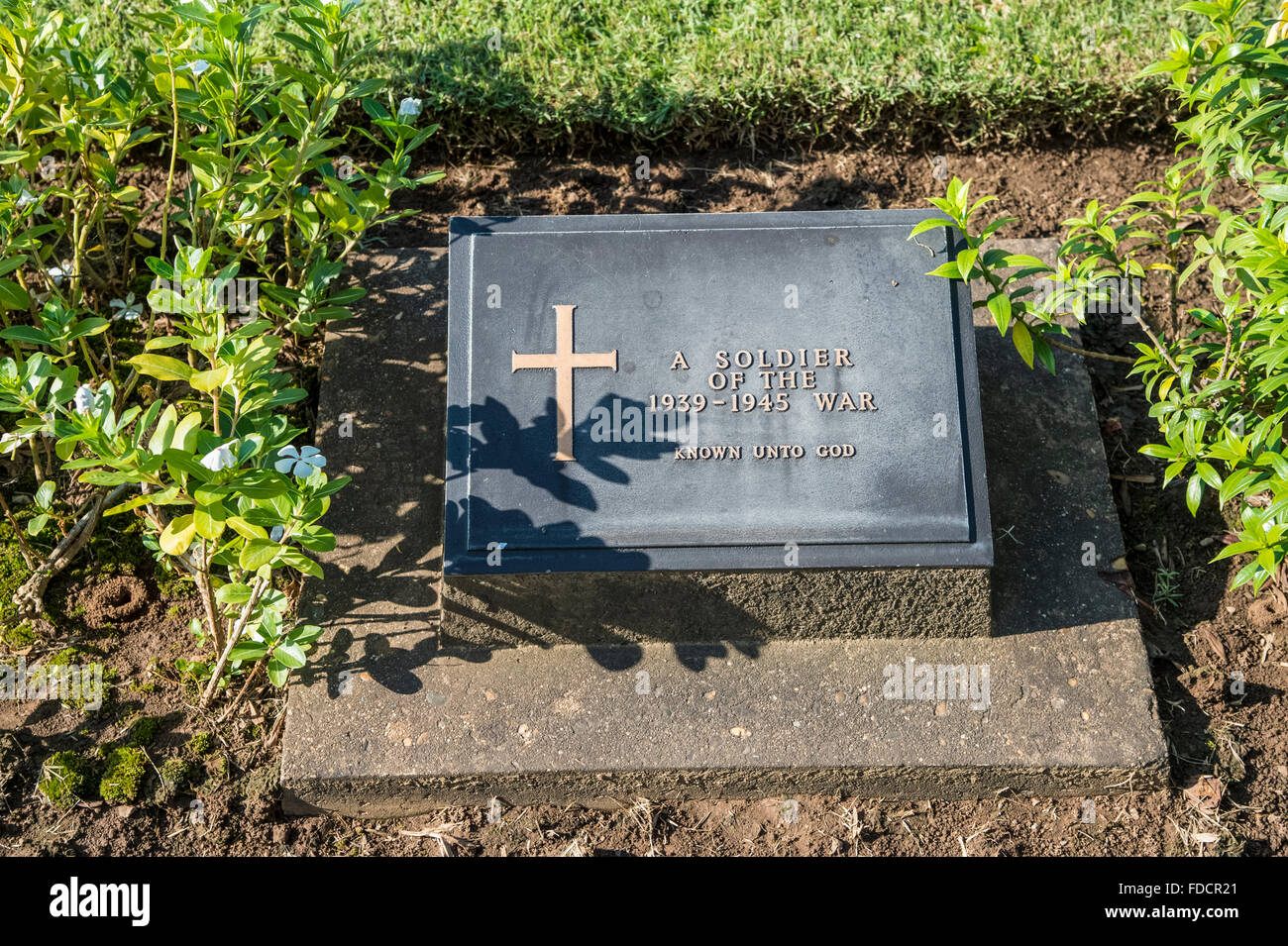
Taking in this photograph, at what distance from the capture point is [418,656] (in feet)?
10.8

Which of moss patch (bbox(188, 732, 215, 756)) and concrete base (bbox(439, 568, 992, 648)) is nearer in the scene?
concrete base (bbox(439, 568, 992, 648))

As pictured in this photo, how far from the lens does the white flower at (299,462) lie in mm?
2924

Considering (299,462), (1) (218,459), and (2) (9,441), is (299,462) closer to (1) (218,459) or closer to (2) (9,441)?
(1) (218,459)

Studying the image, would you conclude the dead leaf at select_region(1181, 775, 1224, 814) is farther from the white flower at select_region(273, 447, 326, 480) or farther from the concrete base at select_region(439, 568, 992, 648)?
the white flower at select_region(273, 447, 326, 480)

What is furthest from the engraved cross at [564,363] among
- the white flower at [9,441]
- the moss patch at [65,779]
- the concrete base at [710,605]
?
the moss patch at [65,779]

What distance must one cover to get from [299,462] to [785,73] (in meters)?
2.62

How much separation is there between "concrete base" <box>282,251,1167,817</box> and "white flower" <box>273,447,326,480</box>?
51 centimetres

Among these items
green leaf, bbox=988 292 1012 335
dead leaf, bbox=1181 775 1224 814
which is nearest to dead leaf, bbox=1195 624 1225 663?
dead leaf, bbox=1181 775 1224 814


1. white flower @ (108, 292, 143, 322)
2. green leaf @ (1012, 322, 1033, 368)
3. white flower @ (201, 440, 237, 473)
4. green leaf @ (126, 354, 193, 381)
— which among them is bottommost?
white flower @ (201, 440, 237, 473)

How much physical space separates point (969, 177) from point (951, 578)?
2.00m

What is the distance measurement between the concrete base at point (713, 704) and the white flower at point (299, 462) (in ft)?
1.68

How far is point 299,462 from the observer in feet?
9.76

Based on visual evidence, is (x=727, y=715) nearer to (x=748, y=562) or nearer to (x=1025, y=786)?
(x=748, y=562)

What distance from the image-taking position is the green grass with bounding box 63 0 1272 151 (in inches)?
175
